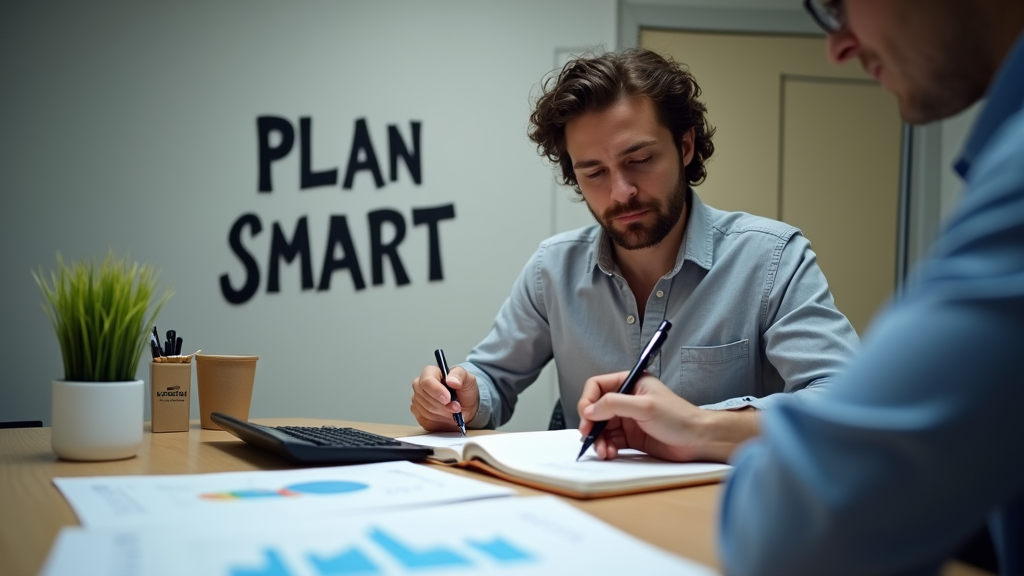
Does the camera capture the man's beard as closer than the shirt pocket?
No

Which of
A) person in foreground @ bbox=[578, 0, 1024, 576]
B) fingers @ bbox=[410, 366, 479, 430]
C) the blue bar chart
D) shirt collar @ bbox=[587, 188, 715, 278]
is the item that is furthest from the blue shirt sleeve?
shirt collar @ bbox=[587, 188, 715, 278]

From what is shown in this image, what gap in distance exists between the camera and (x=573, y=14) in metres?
3.19

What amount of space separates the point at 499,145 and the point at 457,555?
268 cm

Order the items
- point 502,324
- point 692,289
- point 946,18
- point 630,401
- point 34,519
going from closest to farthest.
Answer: point 946,18
point 34,519
point 630,401
point 692,289
point 502,324

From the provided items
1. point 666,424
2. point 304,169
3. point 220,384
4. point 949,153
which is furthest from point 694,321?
point 949,153

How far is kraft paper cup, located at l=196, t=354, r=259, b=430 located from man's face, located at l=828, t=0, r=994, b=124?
47.0 inches

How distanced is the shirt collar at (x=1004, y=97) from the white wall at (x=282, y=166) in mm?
2576

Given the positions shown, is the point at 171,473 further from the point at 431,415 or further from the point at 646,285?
the point at 646,285

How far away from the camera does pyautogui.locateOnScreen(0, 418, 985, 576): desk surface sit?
656mm

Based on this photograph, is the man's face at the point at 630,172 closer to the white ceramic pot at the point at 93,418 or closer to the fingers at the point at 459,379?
the fingers at the point at 459,379

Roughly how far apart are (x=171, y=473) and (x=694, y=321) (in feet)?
3.24

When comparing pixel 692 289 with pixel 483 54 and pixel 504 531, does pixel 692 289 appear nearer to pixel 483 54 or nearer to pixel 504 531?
pixel 504 531

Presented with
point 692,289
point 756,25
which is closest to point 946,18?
point 692,289

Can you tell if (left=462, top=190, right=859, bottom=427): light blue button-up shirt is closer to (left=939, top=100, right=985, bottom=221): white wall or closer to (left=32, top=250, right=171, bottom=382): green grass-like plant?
(left=32, top=250, right=171, bottom=382): green grass-like plant
